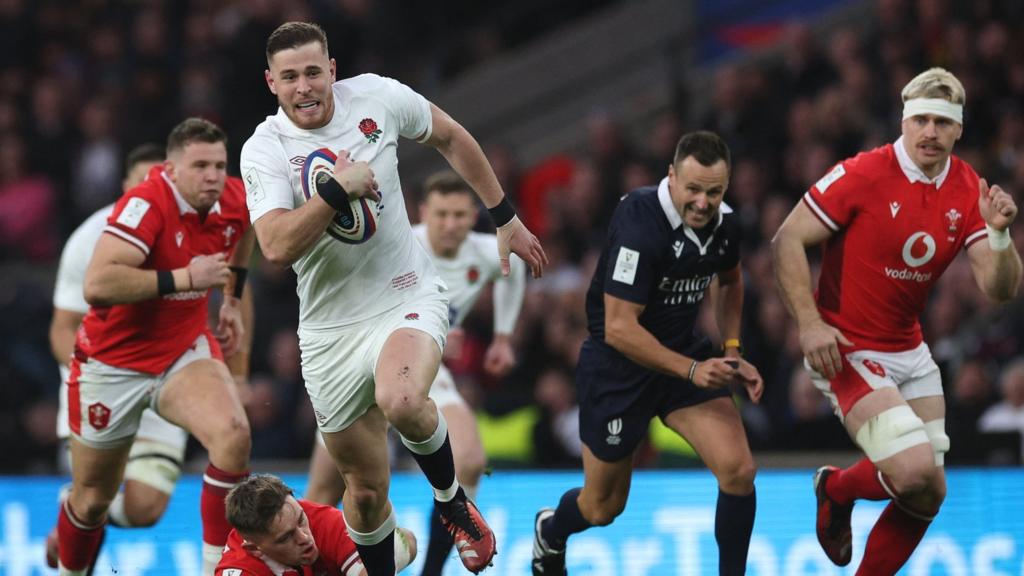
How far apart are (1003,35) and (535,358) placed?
171 inches

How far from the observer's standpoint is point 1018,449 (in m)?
9.73

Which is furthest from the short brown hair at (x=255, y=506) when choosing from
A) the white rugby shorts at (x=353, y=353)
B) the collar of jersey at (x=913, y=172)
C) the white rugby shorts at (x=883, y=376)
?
the collar of jersey at (x=913, y=172)

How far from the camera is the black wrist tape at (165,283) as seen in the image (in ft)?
22.8

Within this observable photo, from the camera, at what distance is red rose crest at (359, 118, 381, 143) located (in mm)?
6238

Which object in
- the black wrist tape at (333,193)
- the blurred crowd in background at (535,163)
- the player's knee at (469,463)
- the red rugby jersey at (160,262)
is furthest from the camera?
the blurred crowd in background at (535,163)

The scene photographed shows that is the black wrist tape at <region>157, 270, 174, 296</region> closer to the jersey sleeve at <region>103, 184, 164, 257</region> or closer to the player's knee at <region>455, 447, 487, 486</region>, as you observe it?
the jersey sleeve at <region>103, 184, 164, 257</region>

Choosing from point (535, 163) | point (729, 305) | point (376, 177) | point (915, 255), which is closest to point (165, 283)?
point (376, 177)

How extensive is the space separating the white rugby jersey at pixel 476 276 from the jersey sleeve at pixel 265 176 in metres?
2.53

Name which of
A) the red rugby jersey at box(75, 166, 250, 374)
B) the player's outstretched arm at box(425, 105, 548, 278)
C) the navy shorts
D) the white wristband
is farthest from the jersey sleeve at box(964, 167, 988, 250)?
the red rugby jersey at box(75, 166, 250, 374)

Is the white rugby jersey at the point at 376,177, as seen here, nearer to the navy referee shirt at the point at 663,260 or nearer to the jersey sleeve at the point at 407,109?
the jersey sleeve at the point at 407,109

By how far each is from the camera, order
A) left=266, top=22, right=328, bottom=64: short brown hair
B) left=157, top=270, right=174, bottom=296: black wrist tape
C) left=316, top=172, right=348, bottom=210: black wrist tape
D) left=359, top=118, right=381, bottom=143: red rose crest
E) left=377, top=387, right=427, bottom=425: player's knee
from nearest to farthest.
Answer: left=316, top=172, right=348, bottom=210: black wrist tape → left=377, top=387, right=427, bottom=425: player's knee → left=266, top=22, right=328, bottom=64: short brown hair → left=359, top=118, right=381, bottom=143: red rose crest → left=157, top=270, right=174, bottom=296: black wrist tape

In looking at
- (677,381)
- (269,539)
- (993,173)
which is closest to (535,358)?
(993,173)

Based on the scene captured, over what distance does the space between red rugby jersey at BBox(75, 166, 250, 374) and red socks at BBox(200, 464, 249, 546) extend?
2.08ft

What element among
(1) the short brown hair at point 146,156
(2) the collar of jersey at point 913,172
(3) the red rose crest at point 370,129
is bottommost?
(1) the short brown hair at point 146,156
